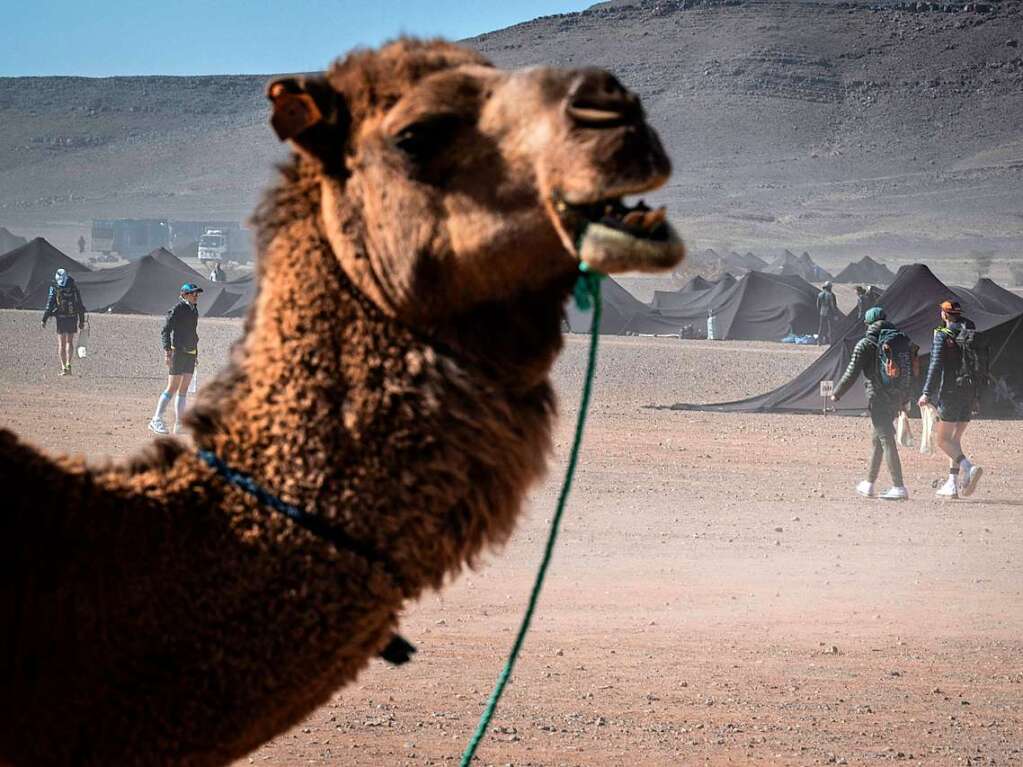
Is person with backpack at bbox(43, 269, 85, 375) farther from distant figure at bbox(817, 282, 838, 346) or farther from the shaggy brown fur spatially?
the shaggy brown fur

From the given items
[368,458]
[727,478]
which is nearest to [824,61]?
[727,478]

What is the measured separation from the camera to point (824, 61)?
156 m

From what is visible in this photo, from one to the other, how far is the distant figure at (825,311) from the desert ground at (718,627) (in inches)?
696

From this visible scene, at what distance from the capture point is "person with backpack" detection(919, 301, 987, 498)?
A: 13812 millimetres

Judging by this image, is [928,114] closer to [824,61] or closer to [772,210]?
[824,61]

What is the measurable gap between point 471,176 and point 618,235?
33 cm

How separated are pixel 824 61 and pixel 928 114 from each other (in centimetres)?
2309

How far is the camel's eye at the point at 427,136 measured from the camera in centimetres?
249

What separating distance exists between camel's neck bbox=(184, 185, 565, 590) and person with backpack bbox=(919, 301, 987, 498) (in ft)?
39.5

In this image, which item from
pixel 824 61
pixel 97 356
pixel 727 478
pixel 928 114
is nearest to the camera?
pixel 727 478

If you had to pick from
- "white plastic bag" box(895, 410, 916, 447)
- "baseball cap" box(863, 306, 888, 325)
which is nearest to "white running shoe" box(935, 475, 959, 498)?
"white plastic bag" box(895, 410, 916, 447)

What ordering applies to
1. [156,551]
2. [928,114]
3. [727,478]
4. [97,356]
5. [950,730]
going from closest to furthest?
[156,551], [950,730], [727,478], [97,356], [928,114]

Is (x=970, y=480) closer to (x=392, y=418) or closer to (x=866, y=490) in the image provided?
(x=866, y=490)

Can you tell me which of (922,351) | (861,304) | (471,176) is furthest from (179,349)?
(471,176)
